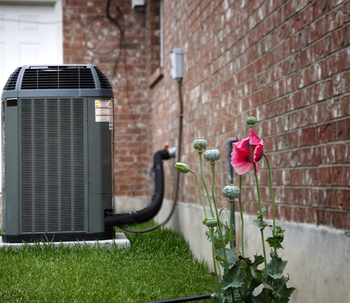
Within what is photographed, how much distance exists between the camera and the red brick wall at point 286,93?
1667 millimetres

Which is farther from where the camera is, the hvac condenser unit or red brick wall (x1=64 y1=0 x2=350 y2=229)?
the hvac condenser unit

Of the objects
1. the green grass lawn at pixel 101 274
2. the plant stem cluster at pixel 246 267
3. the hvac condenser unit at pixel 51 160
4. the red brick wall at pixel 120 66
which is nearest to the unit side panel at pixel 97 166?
the hvac condenser unit at pixel 51 160

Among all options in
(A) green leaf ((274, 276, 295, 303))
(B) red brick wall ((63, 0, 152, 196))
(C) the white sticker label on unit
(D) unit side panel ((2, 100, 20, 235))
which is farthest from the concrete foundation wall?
(B) red brick wall ((63, 0, 152, 196))

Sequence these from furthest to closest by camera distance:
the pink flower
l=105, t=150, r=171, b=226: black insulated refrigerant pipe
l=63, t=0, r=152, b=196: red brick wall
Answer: l=63, t=0, r=152, b=196: red brick wall < l=105, t=150, r=171, b=226: black insulated refrigerant pipe < the pink flower

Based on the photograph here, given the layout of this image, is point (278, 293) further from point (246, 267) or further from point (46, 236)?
point (46, 236)

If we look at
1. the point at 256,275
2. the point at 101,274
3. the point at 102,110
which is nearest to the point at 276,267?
the point at 256,275

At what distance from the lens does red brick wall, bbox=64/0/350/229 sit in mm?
1682

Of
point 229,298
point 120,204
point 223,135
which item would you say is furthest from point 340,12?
point 120,204

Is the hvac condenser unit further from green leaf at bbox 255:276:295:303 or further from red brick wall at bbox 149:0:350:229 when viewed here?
green leaf at bbox 255:276:295:303

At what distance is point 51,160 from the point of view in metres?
2.88

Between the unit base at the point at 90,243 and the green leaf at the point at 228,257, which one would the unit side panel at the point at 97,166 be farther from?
the green leaf at the point at 228,257

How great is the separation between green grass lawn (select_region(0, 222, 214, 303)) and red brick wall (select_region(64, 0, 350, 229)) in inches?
19.0

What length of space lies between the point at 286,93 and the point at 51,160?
146 centimetres

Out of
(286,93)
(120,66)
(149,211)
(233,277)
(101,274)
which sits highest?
(120,66)
